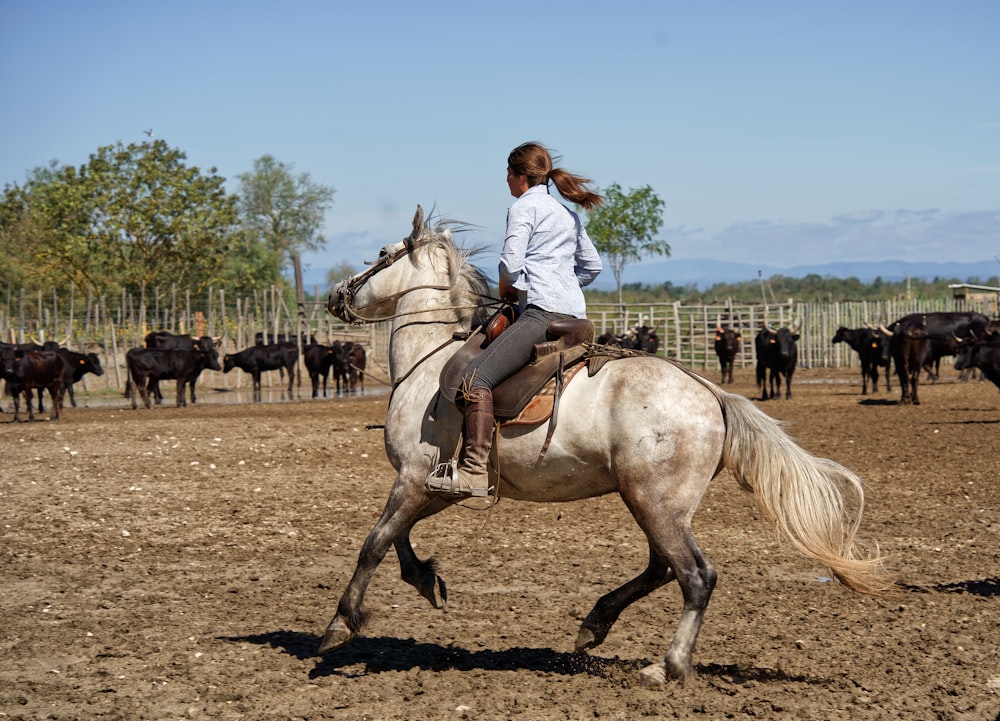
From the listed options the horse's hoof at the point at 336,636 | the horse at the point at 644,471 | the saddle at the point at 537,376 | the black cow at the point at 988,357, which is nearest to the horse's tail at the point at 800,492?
the horse at the point at 644,471

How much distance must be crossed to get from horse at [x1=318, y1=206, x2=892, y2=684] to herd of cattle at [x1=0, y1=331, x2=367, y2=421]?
49.9ft

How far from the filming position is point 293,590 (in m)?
7.24

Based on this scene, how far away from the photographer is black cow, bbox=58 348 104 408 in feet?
77.7

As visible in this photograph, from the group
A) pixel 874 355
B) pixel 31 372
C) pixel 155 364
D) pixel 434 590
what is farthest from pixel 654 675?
pixel 874 355

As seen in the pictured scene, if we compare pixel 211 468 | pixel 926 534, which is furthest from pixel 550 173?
pixel 211 468

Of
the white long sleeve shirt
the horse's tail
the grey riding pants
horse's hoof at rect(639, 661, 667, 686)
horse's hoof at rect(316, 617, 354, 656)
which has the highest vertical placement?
the white long sleeve shirt

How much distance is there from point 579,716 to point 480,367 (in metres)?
1.80

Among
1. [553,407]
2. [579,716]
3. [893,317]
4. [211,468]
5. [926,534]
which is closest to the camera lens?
[579,716]

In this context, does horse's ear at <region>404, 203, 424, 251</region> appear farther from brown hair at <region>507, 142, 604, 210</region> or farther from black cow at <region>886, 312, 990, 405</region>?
black cow at <region>886, 312, 990, 405</region>

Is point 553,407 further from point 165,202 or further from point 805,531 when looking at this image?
point 165,202

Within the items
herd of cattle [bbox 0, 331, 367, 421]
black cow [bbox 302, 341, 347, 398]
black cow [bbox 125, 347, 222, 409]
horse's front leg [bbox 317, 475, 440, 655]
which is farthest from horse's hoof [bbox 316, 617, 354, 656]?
black cow [bbox 302, 341, 347, 398]

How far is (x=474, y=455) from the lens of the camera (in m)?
5.41

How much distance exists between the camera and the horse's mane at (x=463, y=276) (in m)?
6.14

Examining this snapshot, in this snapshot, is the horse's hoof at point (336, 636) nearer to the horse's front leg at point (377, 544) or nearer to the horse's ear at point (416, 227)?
the horse's front leg at point (377, 544)
